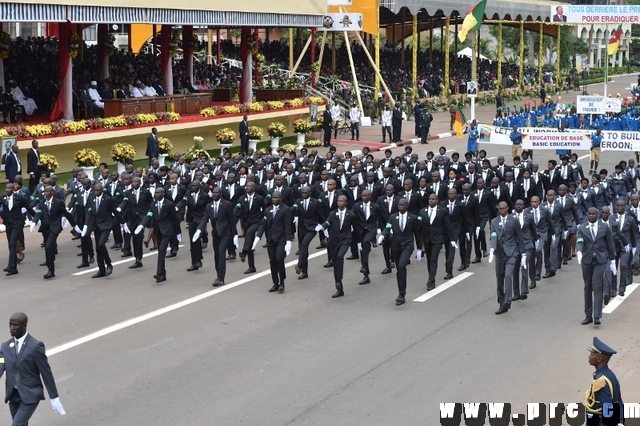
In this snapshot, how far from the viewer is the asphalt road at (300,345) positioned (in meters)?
11.4

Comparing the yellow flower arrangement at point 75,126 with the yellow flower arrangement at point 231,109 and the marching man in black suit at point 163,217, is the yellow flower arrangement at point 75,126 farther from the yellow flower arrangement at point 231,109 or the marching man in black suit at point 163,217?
the marching man in black suit at point 163,217

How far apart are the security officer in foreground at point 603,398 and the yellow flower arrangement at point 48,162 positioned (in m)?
19.7

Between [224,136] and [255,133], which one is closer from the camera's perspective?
[224,136]

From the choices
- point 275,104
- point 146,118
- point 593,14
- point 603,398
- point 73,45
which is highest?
point 593,14

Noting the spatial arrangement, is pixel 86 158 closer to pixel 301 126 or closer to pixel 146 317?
pixel 301 126

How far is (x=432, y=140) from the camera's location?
42188 mm

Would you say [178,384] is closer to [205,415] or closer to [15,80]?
[205,415]

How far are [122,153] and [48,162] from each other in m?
2.91

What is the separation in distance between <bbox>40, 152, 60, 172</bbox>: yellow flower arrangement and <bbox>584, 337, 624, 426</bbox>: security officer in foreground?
19716 mm

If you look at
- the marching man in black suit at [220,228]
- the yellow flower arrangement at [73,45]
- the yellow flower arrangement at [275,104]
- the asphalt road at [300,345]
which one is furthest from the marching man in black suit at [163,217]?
the yellow flower arrangement at [275,104]

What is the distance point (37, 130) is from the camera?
27219 mm

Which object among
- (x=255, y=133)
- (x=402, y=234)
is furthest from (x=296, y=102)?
(x=402, y=234)

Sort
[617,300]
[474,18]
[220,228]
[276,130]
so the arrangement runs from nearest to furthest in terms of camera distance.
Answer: [617,300]
[220,228]
[276,130]
[474,18]

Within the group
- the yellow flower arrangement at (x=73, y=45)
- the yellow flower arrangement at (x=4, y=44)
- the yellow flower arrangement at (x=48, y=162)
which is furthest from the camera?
the yellow flower arrangement at (x=73, y=45)
